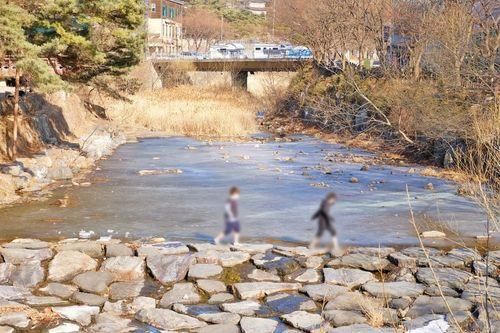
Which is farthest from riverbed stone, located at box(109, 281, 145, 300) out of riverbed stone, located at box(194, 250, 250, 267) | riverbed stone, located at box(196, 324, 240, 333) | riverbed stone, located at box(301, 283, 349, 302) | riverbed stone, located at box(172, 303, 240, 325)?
riverbed stone, located at box(301, 283, 349, 302)

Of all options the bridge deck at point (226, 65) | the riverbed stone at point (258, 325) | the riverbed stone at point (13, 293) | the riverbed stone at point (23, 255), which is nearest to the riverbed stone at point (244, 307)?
the riverbed stone at point (258, 325)

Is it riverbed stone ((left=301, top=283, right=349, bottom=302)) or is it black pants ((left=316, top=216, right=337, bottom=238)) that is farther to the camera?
riverbed stone ((left=301, top=283, right=349, bottom=302))

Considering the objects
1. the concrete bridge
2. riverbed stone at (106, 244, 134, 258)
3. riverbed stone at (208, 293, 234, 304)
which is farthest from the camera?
the concrete bridge

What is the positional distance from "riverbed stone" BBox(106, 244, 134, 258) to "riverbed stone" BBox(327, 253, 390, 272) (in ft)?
13.1

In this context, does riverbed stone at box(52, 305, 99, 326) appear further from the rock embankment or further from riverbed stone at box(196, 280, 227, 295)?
riverbed stone at box(196, 280, 227, 295)

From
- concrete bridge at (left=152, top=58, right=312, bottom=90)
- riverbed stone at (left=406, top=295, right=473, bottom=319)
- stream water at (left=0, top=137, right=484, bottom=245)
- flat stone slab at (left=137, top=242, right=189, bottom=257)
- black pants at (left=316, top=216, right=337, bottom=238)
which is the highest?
concrete bridge at (left=152, top=58, right=312, bottom=90)

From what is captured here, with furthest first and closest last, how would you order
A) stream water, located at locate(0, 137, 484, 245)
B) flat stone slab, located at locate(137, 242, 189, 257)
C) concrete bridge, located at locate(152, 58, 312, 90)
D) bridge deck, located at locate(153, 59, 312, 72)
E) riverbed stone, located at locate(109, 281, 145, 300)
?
concrete bridge, located at locate(152, 58, 312, 90) → bridge deck, located at locate(153, 59, 312, 72) → flat stone slab, located at locate(137, 242, 189, 257) → riverbed stone, located at locate(109, 281, 145, 300) → stream water, located at locate(0, 137, 484, 245)

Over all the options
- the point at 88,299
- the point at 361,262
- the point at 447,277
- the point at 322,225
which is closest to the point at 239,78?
the point at 361,262

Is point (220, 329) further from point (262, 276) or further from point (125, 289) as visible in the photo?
point (125, 289)

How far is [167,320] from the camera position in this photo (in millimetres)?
10016

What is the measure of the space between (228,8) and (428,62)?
25.0 meters

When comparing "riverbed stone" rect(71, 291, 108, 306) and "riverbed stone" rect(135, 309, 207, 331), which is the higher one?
"riverbed stone" rect(71, 291, 108, 306)

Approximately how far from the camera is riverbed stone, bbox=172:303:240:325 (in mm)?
10039

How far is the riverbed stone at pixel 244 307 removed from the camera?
10.4 metres
